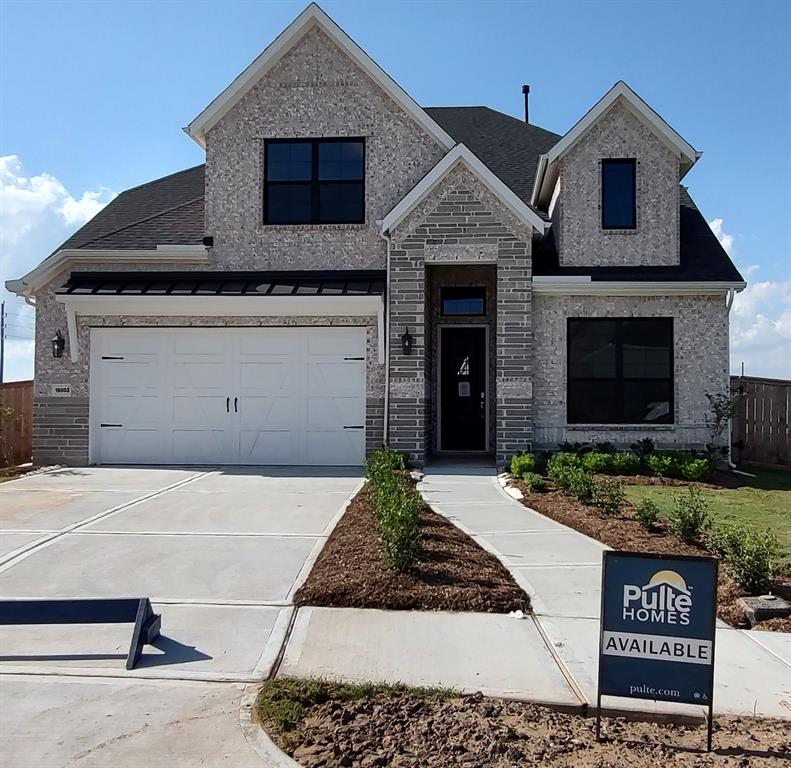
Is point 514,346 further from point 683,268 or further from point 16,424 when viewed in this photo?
point 16,424

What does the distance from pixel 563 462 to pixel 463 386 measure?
3.73m

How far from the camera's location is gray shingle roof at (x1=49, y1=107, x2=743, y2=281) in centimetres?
1376

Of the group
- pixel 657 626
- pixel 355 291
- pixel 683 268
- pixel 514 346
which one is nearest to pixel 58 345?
pixel 355 291

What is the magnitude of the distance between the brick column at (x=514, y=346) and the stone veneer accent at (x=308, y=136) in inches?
100

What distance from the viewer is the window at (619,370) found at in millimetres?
13602

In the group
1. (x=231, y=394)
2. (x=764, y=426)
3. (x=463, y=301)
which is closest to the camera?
(x=231, y=394)

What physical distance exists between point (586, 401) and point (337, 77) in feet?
26.4

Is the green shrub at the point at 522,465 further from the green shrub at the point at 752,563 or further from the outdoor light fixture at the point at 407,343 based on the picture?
the green shrub at the point at 752,563

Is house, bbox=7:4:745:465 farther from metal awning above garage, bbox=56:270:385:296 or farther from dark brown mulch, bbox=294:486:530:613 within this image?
dark brown mulch, bbox=294:486:530:613

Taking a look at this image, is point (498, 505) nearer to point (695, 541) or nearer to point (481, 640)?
point (695, 541)

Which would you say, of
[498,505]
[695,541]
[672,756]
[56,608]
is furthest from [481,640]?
[498,505]

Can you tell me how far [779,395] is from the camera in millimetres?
14938

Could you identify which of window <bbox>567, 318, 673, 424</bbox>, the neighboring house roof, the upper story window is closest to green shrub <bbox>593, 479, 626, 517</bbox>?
window <bbox>567, 318, 673, 424</bbox>

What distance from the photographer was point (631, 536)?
773 cm
